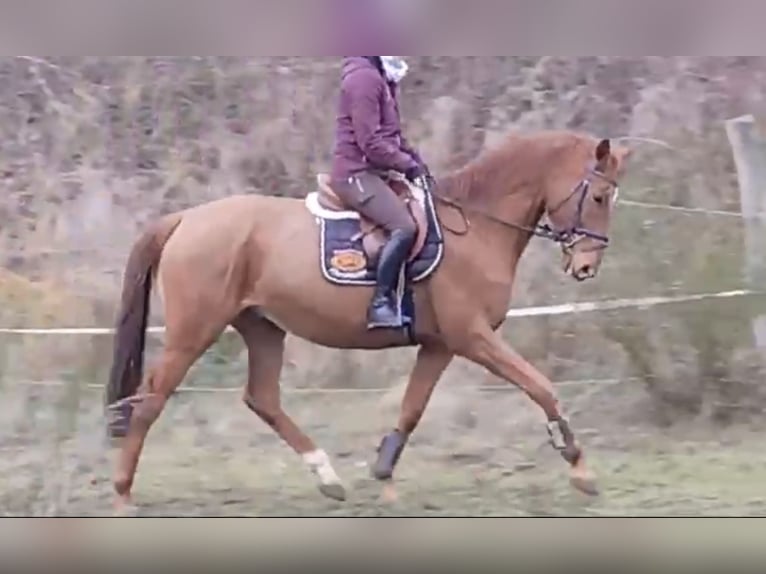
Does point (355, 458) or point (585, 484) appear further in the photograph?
point (355, 458)

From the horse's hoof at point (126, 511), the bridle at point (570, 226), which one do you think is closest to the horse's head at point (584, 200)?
the bridle at point (570, 226)

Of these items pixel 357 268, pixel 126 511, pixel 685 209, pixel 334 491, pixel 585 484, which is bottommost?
pixel 126 511

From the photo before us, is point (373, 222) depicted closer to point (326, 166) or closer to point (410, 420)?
point (410, 420)

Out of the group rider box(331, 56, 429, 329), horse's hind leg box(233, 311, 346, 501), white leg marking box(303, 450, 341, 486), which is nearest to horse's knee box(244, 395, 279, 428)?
horse's hind leg box(233, 311, 346, 501)

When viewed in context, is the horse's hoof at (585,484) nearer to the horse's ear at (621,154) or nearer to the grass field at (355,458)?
the grass field at (355,458)

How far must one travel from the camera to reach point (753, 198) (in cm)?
658

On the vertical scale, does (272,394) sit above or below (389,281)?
below

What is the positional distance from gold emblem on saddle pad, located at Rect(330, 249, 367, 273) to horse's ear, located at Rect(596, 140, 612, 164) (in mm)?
919

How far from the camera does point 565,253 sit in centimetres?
573

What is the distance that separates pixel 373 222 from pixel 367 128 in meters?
0.34

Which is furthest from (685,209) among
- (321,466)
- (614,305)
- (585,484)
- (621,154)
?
(321,466)
